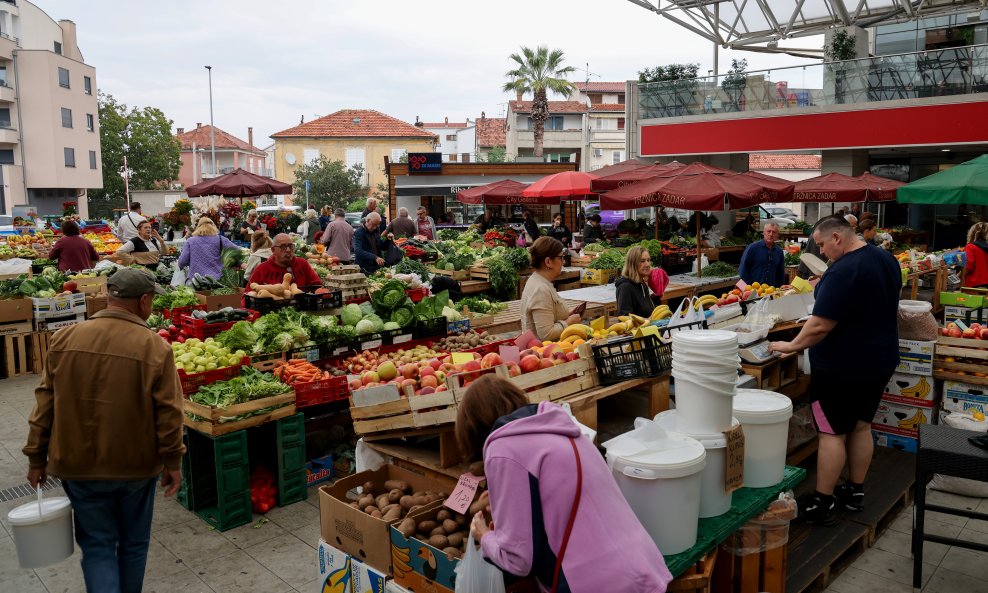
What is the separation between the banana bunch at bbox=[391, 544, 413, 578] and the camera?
132 inches

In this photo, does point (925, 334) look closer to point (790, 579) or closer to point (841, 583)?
point (841, 583)

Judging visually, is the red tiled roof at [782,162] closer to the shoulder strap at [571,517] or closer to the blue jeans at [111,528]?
Result: the blue jeans at [111,528]

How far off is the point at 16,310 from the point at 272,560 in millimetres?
6671

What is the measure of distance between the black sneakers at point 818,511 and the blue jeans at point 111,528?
13.0 ft

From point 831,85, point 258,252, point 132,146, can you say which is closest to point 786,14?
point 831,85

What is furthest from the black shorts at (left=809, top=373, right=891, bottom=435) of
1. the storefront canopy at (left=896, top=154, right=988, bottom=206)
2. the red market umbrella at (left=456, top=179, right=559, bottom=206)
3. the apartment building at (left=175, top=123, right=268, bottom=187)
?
the apartment building at (left=175, top=123, right=268, bottom=187)

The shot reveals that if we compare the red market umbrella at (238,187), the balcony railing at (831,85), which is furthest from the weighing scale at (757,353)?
the balcony railing at (831,85)

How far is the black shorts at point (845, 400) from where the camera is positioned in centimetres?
464

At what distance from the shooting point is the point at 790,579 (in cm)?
397

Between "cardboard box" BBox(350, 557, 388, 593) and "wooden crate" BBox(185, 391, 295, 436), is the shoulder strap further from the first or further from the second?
"wooden crate" BBox(185, 391, 295, 436)

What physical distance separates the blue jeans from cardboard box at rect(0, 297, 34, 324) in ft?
22.8

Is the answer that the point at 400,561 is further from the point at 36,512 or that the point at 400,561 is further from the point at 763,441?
the point at 763,441

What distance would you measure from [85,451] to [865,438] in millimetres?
4599

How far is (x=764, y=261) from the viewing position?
9.04m
